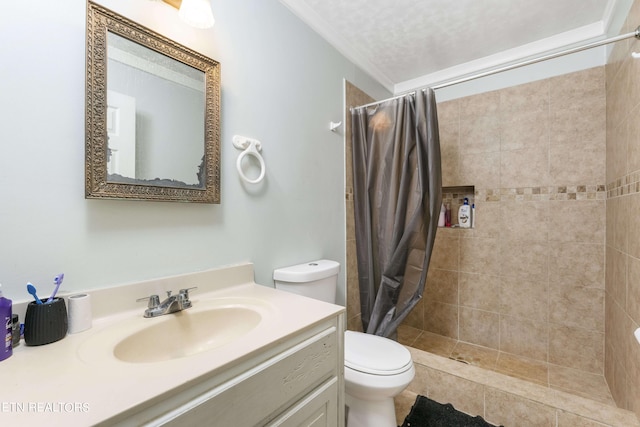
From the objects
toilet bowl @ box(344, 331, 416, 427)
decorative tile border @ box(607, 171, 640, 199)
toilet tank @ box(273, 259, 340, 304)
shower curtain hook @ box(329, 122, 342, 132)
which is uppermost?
shower curtain hook @ box(329, 122, 342, 132)

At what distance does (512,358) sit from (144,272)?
7.93ft

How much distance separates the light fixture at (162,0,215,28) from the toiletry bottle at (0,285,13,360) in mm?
998

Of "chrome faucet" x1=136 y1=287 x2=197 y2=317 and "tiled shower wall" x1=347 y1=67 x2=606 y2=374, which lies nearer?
"chrome faucet" x1=136 y1=287 x2=197 y2=317

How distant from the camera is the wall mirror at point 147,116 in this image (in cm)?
86

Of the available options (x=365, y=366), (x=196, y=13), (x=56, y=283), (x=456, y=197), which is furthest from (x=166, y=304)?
(x=456, y=197)

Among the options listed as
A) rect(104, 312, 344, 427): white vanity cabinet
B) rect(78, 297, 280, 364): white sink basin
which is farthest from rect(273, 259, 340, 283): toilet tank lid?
rect(104, 312, 344, 427): white vanity cabinet

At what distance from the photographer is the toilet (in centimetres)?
118

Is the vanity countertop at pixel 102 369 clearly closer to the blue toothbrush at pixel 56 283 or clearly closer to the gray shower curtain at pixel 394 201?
the blue toothbrush at pixel 56 283

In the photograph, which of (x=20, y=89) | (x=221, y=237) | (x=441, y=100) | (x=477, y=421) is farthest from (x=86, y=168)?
(x=441, y=100)

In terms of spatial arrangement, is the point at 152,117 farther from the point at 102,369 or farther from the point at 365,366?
the point at 365,366

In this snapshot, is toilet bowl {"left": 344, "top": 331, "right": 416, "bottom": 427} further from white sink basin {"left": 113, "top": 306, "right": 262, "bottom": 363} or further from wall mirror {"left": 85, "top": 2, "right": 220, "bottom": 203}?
wall mirror {"left": 85, "top": 2, "right": 220, "bottom": 203}

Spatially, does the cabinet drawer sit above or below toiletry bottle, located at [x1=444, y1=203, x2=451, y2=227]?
below

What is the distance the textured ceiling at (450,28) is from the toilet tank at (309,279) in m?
1.42

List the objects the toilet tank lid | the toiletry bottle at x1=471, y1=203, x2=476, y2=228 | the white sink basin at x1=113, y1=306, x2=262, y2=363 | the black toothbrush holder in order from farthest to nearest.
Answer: the toiletry bottle at x1=471, y1=203, x2=476, y2=228, the toilet tank lid, the white sink basin at x1=113, y1=306, x2=262, y2=363, the black toothbrush holder
